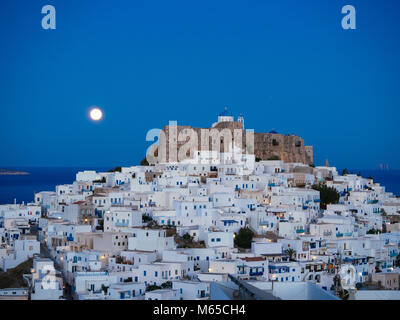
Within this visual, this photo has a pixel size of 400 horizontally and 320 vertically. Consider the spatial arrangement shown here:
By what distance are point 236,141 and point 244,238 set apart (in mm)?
12920

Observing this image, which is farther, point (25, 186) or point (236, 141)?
point (25, 186)

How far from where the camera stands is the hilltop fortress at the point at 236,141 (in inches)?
1192

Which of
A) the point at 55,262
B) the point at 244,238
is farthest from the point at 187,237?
the point at 55,262

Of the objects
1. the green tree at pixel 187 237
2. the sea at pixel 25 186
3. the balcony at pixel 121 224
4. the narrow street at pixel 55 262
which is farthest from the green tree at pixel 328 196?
the sea at pixel 25 186

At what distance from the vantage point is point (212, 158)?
27781 millimetres

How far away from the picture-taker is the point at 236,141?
3122 cm

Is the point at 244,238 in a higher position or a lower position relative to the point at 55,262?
higher

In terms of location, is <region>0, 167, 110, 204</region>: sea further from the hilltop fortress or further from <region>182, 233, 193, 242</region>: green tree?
<region>182, 233, 193, 242</region>: green tree

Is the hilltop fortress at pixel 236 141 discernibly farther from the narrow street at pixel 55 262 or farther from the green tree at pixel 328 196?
the narrow street at pixel 55 262

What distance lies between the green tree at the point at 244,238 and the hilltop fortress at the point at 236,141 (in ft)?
34.4

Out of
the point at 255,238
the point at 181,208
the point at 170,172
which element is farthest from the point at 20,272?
the point at 170,172

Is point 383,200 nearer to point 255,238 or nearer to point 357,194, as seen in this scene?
point 357,194

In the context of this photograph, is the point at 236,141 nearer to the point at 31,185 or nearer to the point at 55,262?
the point at 55,262
